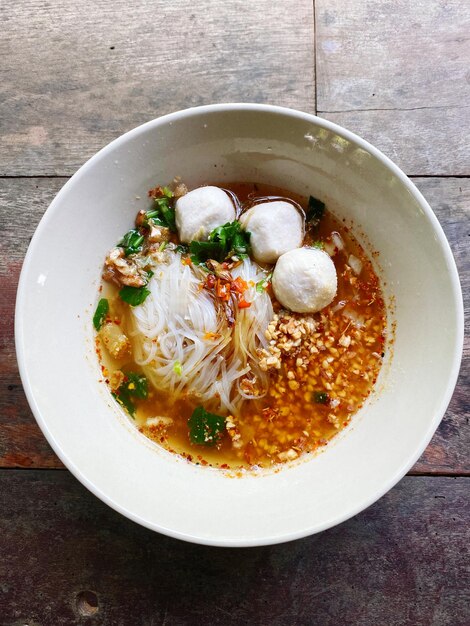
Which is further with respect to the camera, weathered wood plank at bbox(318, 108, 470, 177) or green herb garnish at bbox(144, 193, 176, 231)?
weathered wood plank at bbox(318, 108, 470, 177)

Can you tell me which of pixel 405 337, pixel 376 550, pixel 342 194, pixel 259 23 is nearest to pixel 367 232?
pixel 342 194

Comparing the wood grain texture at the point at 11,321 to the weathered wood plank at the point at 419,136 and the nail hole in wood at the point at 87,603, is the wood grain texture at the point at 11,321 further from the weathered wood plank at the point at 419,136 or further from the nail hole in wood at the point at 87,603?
the nail hole in wood at the point at 87,603

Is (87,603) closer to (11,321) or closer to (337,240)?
(11,321)

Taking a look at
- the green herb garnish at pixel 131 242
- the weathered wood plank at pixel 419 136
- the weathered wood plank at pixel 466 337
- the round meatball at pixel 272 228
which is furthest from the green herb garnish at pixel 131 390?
the weathered wood plank at pixel 419 136

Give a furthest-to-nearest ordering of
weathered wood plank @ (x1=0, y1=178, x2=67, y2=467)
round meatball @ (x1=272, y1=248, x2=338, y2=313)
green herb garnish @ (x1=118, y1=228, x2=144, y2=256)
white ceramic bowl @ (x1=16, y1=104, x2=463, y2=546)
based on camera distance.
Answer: weathered wood plank @ (x1=0, y1=178, x2=67, y2=467)
green herb garnish @ (x1=118, y1=228, x2=144, y2=256)
round meatball @ (x1=272, y1=248, x2=338, y2=313)
white ceramic bowl @ (x1=16, y1=104, x2=463, y2=546)

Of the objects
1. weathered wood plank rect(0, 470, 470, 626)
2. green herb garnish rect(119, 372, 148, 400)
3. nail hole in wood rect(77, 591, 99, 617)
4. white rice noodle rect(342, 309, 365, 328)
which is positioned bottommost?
nail hole in wood rect(77, 591, 99, 617)

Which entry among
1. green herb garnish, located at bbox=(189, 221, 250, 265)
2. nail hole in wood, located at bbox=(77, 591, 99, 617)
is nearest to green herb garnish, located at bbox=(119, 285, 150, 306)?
green herb garnish, located at bbox=(189, 221, 250, 265)

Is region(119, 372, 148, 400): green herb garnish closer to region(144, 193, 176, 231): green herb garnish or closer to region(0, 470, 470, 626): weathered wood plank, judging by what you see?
region(0, 470, 470, 626): weathered wood plank
